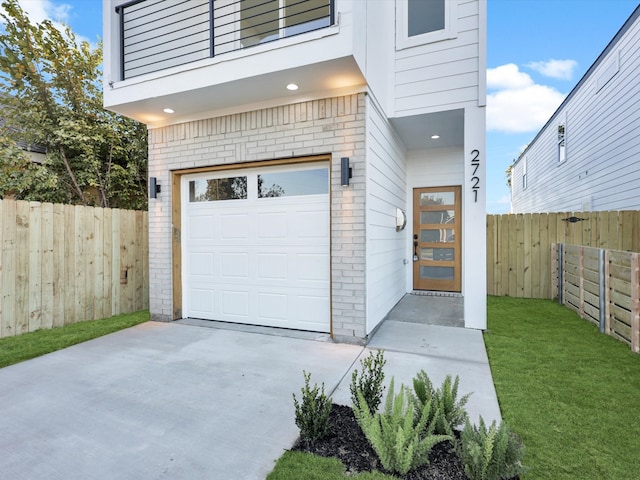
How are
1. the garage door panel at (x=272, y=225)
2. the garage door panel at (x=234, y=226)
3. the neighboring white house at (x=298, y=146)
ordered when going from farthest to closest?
1. the garage door panel at (x=234, y=226)
2. the garage door panel at (x=272, y=225)
3. the neighboring white house at (x=298, y=146)

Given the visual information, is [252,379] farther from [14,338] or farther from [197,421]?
[14,338]

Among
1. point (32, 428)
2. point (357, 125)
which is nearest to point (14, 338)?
point (32, 428)

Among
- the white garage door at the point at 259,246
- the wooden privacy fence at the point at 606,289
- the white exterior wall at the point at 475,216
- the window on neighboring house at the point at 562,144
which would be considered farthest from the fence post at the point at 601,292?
the window on neighboring house at the point at 562,144

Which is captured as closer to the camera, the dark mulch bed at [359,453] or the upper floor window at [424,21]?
the dark mulch bed at [359,453]

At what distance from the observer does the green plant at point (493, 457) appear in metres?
1.70

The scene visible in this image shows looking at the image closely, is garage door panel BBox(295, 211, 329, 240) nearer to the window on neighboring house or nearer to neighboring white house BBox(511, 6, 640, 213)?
neighboring white house BBox(511, 6, 640, 213)

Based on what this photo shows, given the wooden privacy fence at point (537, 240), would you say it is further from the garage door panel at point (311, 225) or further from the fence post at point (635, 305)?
the garage door panel at point (311, 225)

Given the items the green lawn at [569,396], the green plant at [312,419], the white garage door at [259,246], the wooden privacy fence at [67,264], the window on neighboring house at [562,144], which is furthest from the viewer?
the window on neighboring house at [562,144]

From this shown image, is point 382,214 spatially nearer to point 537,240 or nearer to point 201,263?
point 201,263

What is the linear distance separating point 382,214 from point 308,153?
1517 mm

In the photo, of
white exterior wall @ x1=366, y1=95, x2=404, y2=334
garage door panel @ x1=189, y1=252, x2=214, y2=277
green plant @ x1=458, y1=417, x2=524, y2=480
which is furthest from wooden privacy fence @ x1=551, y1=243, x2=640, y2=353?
garage door panel @ x1=189, y1=252, x2=214, y2=277

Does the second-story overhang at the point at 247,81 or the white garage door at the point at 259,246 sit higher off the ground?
the second-story overhang at the point at 247,81

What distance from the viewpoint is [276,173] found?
4961 millimetres

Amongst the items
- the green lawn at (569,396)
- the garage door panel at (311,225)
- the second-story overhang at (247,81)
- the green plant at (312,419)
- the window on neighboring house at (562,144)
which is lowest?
the green lawn at (569,396)
